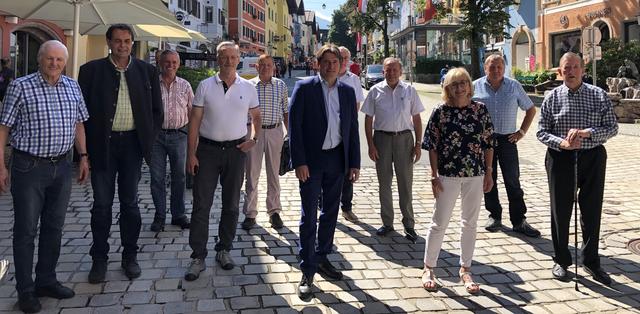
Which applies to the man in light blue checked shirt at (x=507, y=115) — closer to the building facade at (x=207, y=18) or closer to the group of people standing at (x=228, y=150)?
the group of people standing at (x=228, y=150)

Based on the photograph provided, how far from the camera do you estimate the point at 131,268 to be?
4.59 meters

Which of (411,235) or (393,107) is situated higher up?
(393,107)

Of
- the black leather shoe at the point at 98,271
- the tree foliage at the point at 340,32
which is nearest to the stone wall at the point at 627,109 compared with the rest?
the black leather shoe at the point at 98,271

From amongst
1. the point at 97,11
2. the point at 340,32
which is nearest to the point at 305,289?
the point at 97,11

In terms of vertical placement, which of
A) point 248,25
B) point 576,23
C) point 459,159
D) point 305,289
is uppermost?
point 248,25

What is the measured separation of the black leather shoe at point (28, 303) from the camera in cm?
380

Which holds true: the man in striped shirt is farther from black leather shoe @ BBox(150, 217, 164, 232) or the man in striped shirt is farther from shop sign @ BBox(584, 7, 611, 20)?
shop sign @ BBox(584, 7, 611, 20)

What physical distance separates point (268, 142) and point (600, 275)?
3.49 metres

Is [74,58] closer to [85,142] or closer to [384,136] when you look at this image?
[85,142]

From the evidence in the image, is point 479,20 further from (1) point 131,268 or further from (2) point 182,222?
(1) point 131,268

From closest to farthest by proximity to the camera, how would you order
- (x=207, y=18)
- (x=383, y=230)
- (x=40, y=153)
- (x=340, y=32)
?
(x=40, y=153) < (x=383, y=230) < (x=207, y=18) < (x=340, y=32)

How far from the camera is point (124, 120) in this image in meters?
4.39

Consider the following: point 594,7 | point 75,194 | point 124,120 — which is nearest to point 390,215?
point 124,120

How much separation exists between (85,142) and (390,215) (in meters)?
3.14
